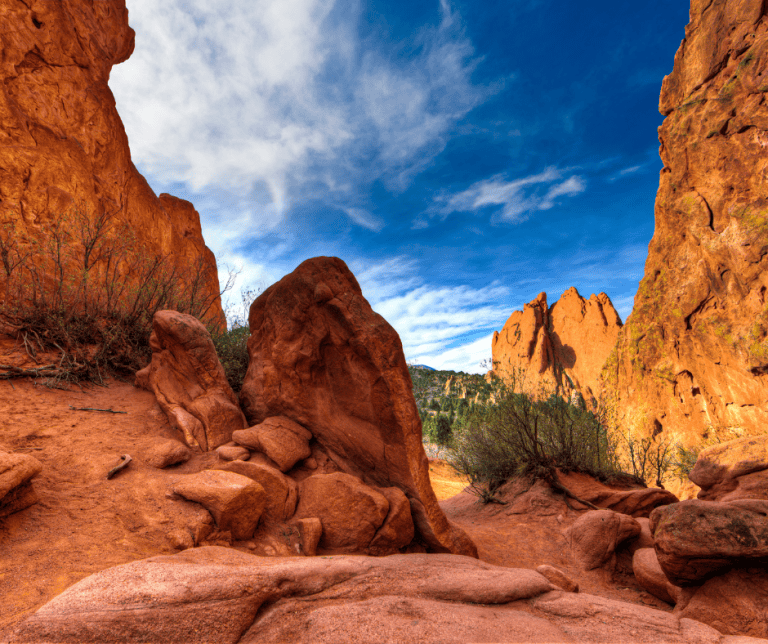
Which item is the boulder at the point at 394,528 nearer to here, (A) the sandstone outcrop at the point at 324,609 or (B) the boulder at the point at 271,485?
(B) the boulder at the point at 271,485

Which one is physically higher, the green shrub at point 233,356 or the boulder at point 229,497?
the green shrub at point 233,356

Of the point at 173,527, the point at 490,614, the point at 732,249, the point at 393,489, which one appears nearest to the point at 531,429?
the point at 393,489

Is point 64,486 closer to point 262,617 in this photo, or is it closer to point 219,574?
point 219,574

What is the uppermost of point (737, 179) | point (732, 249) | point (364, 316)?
point (737, 179)

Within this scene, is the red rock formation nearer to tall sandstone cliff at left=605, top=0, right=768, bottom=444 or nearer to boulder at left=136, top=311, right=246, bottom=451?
tall sandstone cliff at left=605, top=0, right=768, bottom=444

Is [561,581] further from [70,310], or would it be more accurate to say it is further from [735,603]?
[70,310]

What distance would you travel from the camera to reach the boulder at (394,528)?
468 centimetres

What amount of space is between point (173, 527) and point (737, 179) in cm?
2835

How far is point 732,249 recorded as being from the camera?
18.4m

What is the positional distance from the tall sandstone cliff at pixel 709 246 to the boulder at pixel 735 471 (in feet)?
43.9

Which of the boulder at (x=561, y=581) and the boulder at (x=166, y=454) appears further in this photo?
the boulder at (x=166, y=454)

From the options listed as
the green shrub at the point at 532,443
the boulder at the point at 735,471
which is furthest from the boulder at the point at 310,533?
the boulder at the point at 735,471

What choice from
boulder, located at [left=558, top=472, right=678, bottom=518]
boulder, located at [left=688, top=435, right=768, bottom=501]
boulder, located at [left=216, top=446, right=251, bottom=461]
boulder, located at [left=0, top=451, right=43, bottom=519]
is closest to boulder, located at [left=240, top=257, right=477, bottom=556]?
boulder, located at [left=216, top=446, right=251, bottom=461]

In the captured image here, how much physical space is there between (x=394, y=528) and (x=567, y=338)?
165 feet
